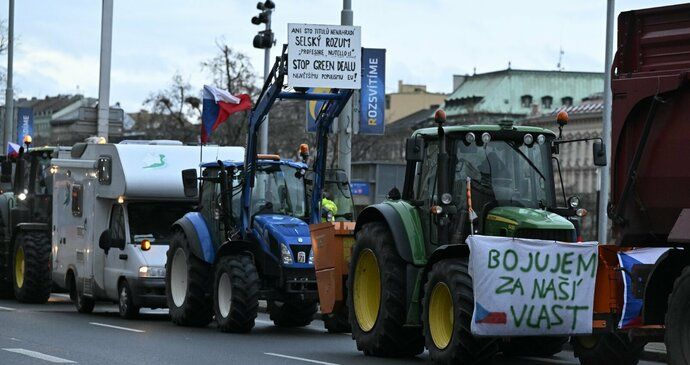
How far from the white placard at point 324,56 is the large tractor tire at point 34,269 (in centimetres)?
749

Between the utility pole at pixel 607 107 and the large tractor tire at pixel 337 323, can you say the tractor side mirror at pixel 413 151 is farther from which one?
the utility pole at pixel 607 107

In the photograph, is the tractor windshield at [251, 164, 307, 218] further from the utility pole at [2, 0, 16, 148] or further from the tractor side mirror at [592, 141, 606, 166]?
the utility pole at [2, 0, 16, 148]

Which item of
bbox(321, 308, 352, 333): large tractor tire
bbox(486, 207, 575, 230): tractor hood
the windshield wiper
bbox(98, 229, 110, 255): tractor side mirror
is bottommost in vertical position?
bbox(321, 308, 352, 333): large tractor tire

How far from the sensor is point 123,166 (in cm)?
2544

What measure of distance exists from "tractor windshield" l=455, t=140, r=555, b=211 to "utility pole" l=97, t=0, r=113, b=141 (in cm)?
1990

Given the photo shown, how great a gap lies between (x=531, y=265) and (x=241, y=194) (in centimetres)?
816

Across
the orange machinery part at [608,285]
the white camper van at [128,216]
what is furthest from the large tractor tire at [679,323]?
the white camper van at [128,216]

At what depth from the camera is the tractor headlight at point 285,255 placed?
21922 mm

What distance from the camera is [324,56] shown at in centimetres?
2445

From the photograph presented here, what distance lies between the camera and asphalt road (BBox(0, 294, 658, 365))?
665 inches

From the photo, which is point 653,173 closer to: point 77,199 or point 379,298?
point 379,298

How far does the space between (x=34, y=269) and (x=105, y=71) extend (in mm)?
8710

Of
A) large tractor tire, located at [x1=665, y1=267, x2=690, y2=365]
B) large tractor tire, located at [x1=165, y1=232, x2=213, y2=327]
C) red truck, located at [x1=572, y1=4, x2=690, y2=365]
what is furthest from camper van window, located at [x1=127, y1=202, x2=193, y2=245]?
large tractor tire, located at [x1=665, y1=267, x2=690, y2=365]

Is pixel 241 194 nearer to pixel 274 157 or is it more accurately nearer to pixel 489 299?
pixel 274 157
